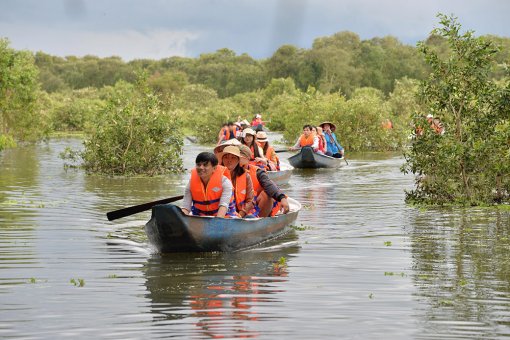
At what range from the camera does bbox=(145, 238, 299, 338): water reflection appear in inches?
315

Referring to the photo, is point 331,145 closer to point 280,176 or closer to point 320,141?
point 320,141

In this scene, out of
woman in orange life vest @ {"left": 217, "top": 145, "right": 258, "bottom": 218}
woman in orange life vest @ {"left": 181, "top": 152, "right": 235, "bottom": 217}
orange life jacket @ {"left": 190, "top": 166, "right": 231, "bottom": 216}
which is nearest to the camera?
woman in orange life vest @ {"left": 181, "top": 152, "right": 235, "bottom": 217}

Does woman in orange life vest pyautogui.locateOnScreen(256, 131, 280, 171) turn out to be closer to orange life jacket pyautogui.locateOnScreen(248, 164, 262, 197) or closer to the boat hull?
the boat hull

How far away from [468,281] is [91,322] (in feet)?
13.2

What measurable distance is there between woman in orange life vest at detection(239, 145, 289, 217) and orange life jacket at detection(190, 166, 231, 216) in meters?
0.82

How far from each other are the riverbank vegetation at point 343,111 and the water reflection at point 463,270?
1061mm

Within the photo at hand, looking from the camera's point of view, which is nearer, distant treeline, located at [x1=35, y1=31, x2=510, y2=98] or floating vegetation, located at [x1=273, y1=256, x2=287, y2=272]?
floating vegetation, located at [x1=273, y1=256, x2=287, y2=272]

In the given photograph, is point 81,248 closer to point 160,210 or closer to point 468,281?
point 160,210

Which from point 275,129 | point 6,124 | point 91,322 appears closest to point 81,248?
point 91,322

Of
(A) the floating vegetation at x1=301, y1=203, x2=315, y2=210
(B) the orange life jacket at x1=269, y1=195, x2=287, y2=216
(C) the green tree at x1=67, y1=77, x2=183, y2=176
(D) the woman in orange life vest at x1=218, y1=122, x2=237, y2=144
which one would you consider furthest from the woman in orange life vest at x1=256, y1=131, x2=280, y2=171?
(B) the orange life jacket at x1=269, y1=195, x2=287, y2=216

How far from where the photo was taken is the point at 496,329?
765 cm

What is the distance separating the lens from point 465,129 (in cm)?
1673

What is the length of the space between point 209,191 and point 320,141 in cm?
1672

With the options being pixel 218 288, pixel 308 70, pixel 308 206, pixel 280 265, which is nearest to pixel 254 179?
pixel 280 265
